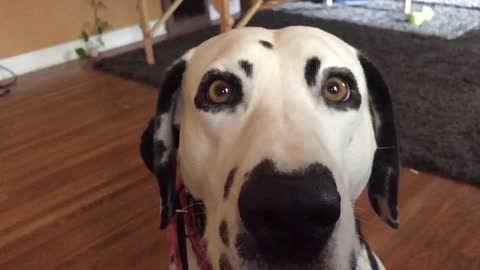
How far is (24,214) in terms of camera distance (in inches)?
109

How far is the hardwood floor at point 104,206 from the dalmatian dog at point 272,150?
88cm

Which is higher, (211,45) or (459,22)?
(211,45)

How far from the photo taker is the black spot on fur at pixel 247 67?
1237 mm

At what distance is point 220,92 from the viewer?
1.26m

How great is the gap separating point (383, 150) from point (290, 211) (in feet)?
2.04

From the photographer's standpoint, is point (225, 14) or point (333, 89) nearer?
point (333, 89)

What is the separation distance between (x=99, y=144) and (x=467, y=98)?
7.76ft

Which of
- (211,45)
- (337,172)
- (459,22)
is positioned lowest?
(459,22)

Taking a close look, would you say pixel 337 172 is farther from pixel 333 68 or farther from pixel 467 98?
pixel 467 98

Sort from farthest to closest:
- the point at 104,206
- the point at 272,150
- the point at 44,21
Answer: the point at 44,21 < the point at 104,206 < the point at 272,150

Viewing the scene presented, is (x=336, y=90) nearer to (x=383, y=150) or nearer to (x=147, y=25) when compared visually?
(x=383, y=150)

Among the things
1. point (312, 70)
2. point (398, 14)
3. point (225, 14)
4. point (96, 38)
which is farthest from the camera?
point (398, 14)

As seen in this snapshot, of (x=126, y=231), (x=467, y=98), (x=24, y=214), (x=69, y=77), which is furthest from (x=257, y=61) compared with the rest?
(x=69, y=77)

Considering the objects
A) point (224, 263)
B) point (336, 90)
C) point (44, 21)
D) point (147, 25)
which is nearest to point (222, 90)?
point (336, 90)
